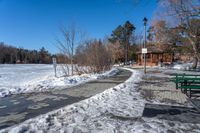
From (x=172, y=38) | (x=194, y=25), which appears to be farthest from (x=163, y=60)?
(x=194, y=25)

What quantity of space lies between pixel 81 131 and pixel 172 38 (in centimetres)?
2461

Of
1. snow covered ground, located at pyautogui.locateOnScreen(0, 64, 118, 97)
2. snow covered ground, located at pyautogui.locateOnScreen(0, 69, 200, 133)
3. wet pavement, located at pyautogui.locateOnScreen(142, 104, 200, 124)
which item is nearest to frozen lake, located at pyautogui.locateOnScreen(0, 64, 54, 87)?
snow covered ground, located at pyautogui.locateOnScreen(0, 64, 118, 97)

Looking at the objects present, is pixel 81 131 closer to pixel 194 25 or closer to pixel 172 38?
pixel 194 25

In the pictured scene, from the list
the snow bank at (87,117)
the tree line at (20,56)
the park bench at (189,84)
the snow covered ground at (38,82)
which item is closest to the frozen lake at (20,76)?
the snow covered ground at (38,82)

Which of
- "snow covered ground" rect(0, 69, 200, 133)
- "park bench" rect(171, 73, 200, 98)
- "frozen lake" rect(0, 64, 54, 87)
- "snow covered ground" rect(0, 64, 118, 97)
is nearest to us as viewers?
"snow covered ground" rect(0, 69, 200, 133)

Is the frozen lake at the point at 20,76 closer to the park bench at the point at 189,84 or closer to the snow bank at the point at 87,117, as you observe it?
the snow bank at the point at 87,117

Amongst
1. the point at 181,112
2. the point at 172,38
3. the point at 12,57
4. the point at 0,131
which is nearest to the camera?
the point at 0,131

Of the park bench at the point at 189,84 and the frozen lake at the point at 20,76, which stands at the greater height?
the park bench at the point at 189,84

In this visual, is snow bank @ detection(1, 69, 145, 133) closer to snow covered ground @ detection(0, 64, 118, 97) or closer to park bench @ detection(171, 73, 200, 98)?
park bench @ detection(171, 73, 200, 98)

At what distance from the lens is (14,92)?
29.3 feet

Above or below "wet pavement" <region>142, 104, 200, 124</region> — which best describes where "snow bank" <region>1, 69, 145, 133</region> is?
above

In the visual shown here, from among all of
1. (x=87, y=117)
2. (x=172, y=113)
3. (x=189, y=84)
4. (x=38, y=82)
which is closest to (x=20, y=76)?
(x=38, y=82)

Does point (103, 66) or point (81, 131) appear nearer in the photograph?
point (81, 131)

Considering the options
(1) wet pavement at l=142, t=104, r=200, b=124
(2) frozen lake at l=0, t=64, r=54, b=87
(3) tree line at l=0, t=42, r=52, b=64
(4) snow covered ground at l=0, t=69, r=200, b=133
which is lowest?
(2) frozen lake at l=0, t=64, r=54, b=87
